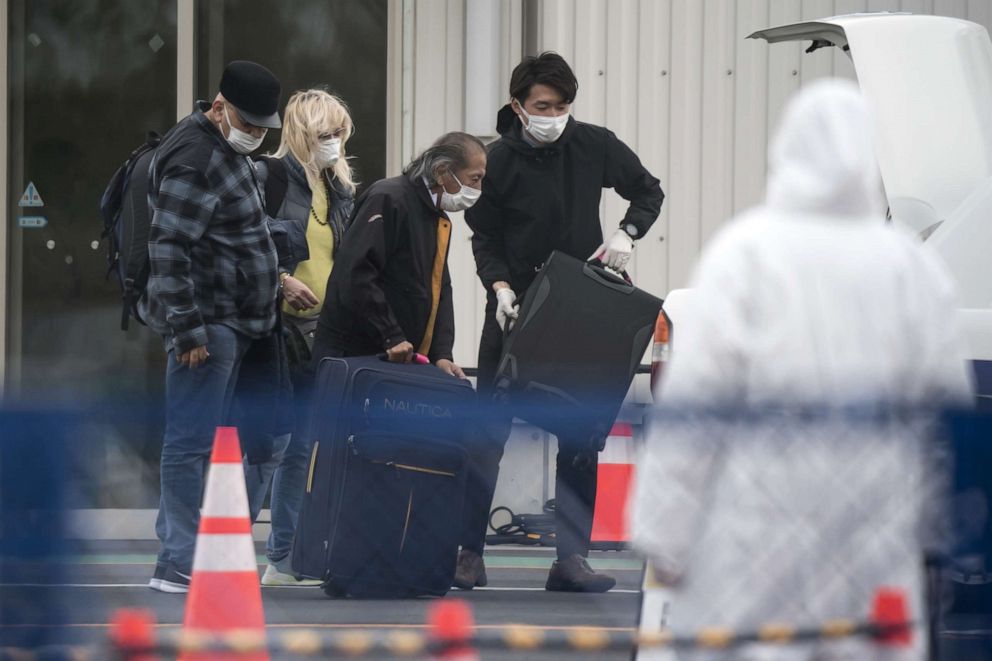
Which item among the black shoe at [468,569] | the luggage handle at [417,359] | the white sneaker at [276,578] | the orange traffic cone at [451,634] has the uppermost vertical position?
the orange traffic cone at [451,634]

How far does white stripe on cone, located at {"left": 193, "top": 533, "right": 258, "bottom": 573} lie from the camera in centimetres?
425

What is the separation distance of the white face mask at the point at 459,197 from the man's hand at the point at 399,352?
0.58 metres

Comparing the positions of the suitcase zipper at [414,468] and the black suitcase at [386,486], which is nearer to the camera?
the suitcase zipper at [414,468]

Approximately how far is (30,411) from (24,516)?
0.16 m

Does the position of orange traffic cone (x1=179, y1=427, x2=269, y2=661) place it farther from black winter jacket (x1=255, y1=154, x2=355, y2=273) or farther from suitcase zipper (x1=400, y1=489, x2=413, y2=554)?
black winter jacket (x1=255, y1=154, x2=355, y2=273)

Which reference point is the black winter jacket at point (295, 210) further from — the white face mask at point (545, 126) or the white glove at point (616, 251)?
the white glove at point (616, 251)

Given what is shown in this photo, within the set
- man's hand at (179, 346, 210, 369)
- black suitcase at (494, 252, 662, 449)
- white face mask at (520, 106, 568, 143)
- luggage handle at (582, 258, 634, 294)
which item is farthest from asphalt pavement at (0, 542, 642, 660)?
white face mask at (520, 106, 568, 143)

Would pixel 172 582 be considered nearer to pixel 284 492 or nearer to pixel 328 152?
pixel 284 492

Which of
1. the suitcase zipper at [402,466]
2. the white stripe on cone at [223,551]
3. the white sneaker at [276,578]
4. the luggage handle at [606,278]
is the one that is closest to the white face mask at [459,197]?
the luggage handle at [606,278]

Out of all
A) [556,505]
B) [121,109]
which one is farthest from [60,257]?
[556,505]

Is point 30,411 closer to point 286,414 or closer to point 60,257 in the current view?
point 286,414

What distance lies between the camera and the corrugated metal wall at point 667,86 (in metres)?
9.15

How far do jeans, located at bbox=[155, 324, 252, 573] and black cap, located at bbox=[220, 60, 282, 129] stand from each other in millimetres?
727

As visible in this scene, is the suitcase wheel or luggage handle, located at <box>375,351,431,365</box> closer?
the suitcase wheel
